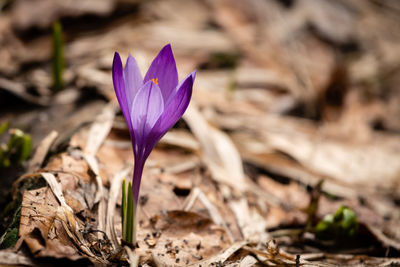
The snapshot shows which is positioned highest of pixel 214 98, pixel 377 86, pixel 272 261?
pixel 377 86

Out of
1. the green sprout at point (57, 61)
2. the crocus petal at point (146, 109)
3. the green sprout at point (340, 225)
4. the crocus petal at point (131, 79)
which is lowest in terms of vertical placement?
the green sprout at point (340, 225)

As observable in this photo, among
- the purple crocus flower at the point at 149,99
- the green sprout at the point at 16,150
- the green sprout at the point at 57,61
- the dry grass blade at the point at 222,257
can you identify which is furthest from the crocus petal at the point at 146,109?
the green sprout at the point at 57,61

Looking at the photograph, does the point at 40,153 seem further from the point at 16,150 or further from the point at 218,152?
the point at 218,152

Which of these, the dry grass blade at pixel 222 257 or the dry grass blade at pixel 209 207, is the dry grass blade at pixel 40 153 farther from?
the dry grass blade at pixel 222 257

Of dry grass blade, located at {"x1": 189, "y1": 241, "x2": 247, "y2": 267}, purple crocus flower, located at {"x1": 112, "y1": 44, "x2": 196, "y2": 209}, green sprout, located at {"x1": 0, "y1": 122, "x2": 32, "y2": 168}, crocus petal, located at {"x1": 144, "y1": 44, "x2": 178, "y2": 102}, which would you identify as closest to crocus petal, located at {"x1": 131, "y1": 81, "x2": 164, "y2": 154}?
purple crocus flower, located at {"x1": 112, "y1": 44, "x2": 196, "y2": 209}

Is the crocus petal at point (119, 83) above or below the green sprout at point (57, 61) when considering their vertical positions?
below

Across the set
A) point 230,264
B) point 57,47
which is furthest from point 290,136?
point 57,47

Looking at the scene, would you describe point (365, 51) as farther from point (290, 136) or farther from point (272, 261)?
point (272, 261)
